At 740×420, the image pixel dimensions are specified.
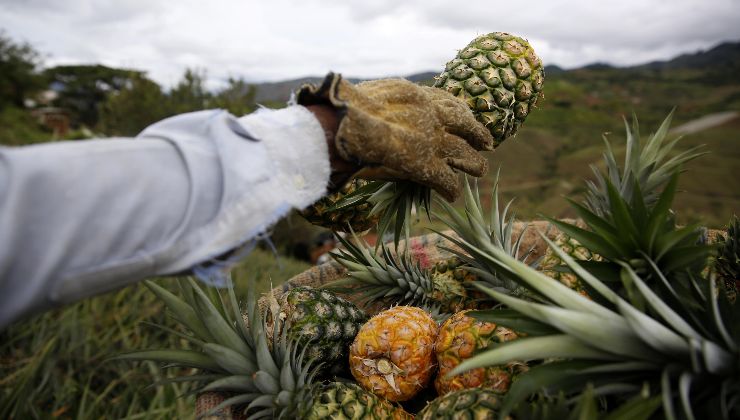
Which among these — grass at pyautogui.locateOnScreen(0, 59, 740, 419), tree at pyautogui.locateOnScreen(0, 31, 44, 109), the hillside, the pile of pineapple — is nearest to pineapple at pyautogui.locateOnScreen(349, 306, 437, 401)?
the pile of pineapple

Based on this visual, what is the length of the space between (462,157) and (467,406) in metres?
1.03

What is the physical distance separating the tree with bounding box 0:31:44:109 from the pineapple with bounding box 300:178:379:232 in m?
50.2

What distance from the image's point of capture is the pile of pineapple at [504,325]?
109 cm

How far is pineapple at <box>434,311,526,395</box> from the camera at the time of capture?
1.68 metres

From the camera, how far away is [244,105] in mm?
13695

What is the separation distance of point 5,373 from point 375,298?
3361mm

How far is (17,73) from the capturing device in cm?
4416

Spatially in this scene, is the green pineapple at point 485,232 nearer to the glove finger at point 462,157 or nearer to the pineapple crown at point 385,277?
the glove finger at point 462,157

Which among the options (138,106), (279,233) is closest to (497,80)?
(279,233)

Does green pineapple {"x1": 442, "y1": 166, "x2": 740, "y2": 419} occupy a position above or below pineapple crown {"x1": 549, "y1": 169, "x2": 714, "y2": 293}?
below

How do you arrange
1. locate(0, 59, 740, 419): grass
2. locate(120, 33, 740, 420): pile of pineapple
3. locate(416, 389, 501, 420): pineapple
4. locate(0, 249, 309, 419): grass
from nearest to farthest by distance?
locate(120, 33, 740, 420): pile of pineapple, locate(416, 389, 501, 420): pineapple, locate(0, 249, 309, 419): grass, locate(0, 59, 740, 419): grass

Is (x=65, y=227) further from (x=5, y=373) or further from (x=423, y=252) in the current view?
(x=5, y=373)

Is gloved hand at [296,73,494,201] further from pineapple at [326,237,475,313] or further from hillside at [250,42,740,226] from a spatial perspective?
hillside at [250,42,740,226]

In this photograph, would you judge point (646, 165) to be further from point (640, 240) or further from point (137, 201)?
point (137, 201)
